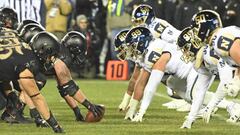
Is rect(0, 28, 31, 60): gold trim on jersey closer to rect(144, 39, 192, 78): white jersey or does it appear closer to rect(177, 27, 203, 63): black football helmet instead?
rect(177, 27, 203, 63): black football helmet

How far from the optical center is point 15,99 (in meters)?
9.48

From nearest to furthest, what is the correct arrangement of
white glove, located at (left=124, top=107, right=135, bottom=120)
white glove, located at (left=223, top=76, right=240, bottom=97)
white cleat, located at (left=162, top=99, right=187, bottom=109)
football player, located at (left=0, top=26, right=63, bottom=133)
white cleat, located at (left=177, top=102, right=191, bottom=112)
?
white glove, located at (left=223, top=76, right=240, bottom=97)
football player, located at (left=0, top=26, right=63, bottom=133)
white glove, located at (left=124, top=107, right=135, bottom=120)
white cleat, located at (left=177, top=102, right=191, bottom=112)
white cleat, located at (left=162, top=99, right=187, bottom=109)

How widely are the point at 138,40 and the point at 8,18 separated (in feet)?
4.99

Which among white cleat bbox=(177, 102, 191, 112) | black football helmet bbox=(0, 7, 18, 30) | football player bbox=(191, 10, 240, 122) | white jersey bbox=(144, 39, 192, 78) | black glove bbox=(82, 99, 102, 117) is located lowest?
white cleat bbox=(177, 102, 191, 112)

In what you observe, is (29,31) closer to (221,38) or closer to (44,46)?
(44,46)

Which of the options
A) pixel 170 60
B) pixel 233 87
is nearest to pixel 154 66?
pixel 170 60

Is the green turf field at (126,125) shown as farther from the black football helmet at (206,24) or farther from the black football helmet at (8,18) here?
the black football helmet at (8,18)

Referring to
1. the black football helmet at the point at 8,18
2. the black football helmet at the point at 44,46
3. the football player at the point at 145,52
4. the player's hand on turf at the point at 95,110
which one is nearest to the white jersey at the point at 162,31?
the football player at the point at 145,52

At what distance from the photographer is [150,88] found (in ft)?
31.4

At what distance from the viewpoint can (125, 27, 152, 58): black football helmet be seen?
9.81 m

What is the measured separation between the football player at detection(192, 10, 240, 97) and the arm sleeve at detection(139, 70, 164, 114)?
1.22 meters

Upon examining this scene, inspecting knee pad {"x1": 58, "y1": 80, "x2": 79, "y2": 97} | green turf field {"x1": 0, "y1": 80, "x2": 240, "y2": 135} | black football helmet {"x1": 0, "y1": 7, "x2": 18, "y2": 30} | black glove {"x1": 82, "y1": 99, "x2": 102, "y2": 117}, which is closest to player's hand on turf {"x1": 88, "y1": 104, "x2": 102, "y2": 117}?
black glove {"x1": 82, "y1": 99, "x2": 102, "y2": 117}

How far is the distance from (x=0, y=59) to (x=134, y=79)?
2909mm

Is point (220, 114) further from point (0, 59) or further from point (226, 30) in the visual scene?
point (0, 59)
